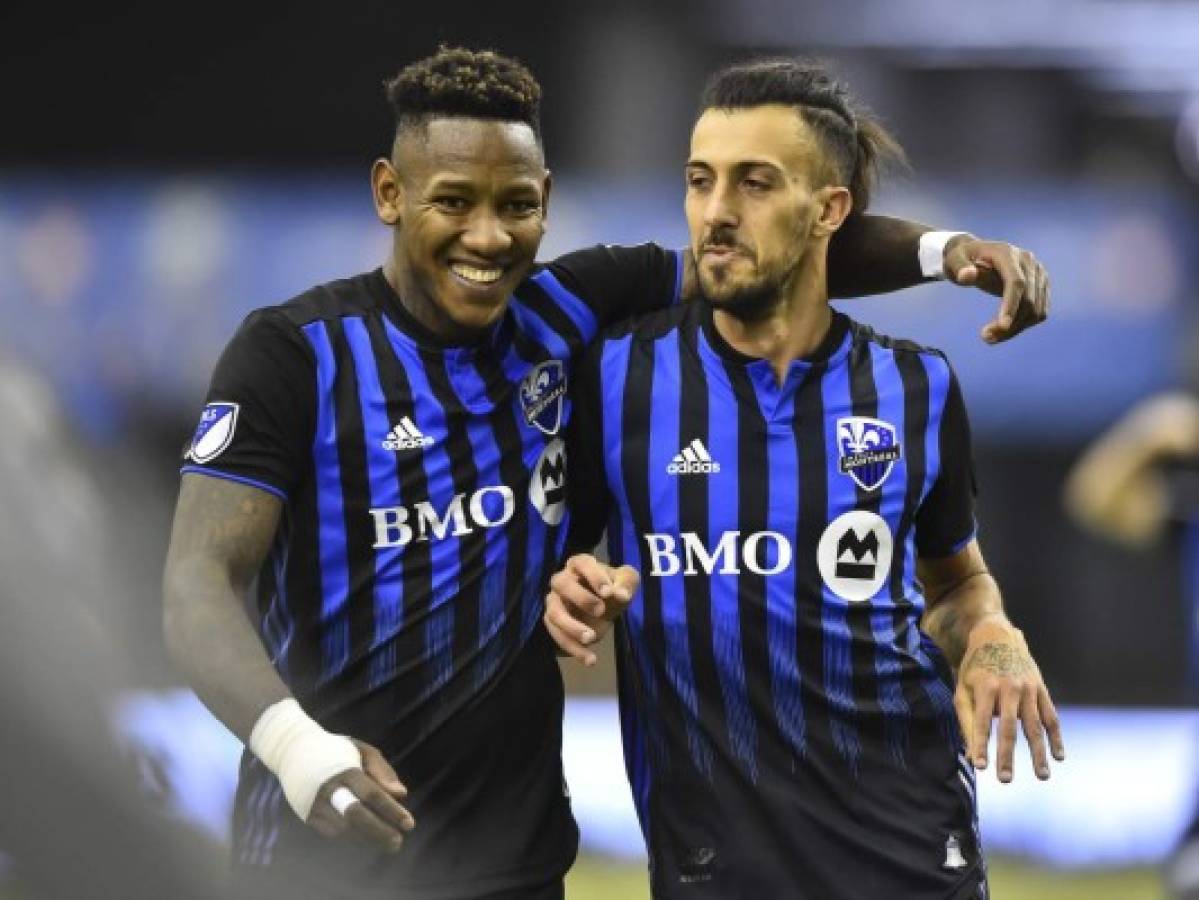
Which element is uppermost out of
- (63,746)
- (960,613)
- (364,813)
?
(63,746)

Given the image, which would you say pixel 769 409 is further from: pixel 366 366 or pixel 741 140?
pixel 366 366

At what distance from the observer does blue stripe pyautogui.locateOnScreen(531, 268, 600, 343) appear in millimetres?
3152

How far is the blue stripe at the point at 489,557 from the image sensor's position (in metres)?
2.91

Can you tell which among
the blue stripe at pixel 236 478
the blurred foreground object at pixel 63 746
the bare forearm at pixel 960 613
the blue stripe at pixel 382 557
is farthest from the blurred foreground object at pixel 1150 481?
the blurred foreground object at pixel 63 746

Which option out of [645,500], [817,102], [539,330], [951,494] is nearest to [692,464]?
[645,500]

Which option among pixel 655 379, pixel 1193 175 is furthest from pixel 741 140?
pixel 1193 175

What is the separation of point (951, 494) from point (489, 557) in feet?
2.58

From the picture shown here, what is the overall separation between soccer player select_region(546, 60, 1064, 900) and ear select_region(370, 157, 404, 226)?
0.40 meters

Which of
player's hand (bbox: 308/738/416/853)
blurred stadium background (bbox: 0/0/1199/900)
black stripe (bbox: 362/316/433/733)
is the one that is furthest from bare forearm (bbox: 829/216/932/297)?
blurred stadium background (bbox: 0/0/1199/900)

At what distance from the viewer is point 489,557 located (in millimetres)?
2924

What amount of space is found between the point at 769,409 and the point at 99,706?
7.31 feet

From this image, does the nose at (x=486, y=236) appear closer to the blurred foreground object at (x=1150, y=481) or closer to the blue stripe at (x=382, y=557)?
the blue stripe at (x=382, y=557)

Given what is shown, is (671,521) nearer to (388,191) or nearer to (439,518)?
(439,518)

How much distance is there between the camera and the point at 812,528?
2996 millimetres
